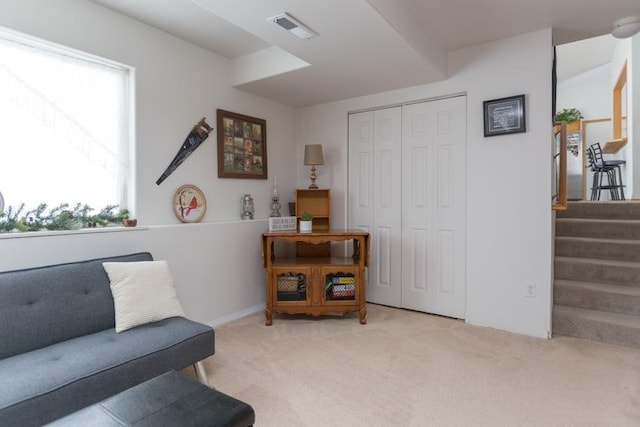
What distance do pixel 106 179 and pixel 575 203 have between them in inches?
188

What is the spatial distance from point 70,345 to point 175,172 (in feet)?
4.95

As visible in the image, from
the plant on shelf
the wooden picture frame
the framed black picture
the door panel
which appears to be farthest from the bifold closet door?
the plant on shelf

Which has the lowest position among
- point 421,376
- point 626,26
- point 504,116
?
point 421,376

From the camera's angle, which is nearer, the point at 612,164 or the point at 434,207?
the point at 434,207

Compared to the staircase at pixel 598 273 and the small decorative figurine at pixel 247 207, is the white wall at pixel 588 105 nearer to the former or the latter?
the staircase at pixel 598 273

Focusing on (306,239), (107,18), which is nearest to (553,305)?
(306,239)

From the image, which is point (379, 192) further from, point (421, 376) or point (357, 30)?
Result: point (421, 376)

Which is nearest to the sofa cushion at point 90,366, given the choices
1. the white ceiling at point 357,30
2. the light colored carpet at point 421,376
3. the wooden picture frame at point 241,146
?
the light colored carpet at point 421,376

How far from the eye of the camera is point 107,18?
2467 mm

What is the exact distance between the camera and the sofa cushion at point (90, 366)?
1.37m

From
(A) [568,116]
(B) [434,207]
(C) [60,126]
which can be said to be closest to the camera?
(C) [60,126]

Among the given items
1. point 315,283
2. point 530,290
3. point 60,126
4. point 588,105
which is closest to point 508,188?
point 530,290

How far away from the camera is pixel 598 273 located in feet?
10.4

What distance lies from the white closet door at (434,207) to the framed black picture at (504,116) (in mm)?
228
